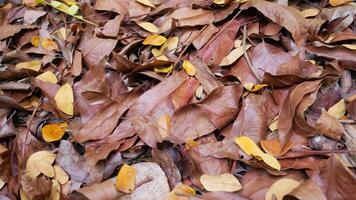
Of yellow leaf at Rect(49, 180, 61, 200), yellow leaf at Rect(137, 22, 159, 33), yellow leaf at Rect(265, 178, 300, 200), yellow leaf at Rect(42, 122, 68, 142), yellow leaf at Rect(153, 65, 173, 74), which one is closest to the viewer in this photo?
yellow leaf at Rect(265, 178, 300, 200)

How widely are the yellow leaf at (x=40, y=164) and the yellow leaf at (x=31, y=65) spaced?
Answer: 13.9 inches

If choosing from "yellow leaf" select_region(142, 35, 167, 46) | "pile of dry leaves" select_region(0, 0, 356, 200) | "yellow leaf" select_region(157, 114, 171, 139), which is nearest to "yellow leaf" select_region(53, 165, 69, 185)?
"pile of dry leaves" select_region(0, 0, 356, 200)

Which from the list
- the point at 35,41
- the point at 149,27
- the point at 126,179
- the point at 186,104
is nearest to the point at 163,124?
the point at 186,104

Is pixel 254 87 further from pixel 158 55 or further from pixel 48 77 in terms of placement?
pixel 48 77

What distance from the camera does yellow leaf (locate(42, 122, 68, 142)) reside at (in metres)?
1.23

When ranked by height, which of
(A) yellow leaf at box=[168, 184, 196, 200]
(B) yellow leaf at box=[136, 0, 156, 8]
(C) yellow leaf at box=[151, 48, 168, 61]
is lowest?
(A) yellow leaf at box=[168, 184, 196, 200]

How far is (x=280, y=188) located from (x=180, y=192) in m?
0.25

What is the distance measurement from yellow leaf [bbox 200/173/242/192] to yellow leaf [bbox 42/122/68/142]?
47 centimetres

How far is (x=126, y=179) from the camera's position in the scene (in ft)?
3.62

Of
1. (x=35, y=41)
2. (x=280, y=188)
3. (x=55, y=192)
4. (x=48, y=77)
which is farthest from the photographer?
(x=35, y=41)

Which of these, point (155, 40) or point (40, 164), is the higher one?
point (155, 40)

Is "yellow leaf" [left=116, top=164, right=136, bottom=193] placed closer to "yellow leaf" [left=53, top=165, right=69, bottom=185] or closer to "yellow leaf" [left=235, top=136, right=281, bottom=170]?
"yellow leaf" [left=53, top=165, right=69, bottom=185]

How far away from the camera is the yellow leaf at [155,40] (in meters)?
1.41

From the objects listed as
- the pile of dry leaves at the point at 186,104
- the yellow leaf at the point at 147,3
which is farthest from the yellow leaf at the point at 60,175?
the yellow leaf at the point at 147,3
